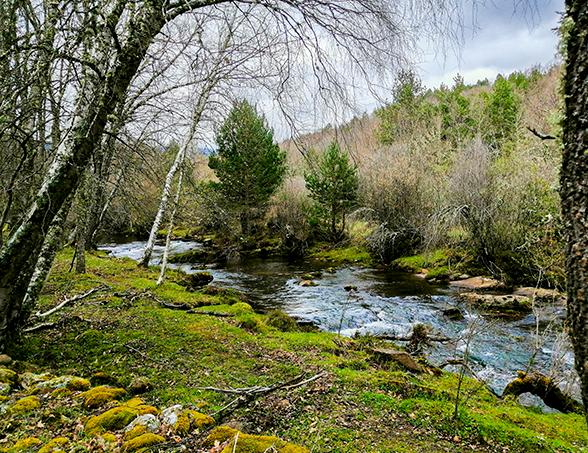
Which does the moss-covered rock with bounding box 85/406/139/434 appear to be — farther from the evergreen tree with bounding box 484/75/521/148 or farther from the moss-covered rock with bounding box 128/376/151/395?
the evergreen tree with bounding box 484/75/521/148

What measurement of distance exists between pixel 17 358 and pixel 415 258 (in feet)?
48.5

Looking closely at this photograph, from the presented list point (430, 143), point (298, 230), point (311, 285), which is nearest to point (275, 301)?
point (311, 285)

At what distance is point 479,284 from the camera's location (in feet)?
40.9

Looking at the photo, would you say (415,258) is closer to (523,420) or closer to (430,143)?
(430,143)

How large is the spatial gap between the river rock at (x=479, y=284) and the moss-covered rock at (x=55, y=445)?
12055 mm

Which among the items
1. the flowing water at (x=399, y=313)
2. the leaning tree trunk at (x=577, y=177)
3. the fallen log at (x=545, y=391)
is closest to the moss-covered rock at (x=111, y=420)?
the leaning tree trunk at (x=577, y=177)

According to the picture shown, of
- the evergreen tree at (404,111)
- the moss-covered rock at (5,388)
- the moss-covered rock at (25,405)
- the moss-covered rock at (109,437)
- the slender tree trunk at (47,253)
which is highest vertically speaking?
the evergreen tree at (404,111)

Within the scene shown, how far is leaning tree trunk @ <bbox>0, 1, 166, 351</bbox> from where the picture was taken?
11.8 ft

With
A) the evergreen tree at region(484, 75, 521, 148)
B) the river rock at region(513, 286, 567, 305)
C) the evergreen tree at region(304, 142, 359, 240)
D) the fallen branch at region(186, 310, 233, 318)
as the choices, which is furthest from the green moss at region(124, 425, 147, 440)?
the evergreen tree at region(484, 75, 521, 148)

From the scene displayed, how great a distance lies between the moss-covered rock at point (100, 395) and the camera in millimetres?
3121

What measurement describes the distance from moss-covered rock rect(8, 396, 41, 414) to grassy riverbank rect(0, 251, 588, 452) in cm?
3

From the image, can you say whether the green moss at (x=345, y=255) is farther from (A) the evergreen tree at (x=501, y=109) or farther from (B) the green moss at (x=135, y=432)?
(A) the evergreen tree at (x=501, y=109)

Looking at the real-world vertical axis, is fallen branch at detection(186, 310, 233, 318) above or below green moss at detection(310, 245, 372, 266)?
above

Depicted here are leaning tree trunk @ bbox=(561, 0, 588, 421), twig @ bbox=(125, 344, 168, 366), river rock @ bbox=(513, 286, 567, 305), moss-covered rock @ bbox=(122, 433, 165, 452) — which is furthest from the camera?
river rock @ bbox=(513, 286, 567, 305)
